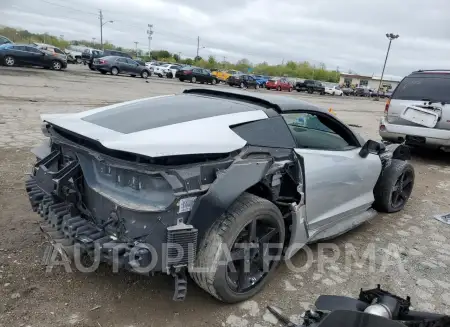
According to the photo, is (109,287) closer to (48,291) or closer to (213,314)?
(48,291)

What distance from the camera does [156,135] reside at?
2658mm

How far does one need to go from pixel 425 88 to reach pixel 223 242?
21.5 ft

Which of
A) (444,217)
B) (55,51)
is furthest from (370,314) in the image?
(55,51)

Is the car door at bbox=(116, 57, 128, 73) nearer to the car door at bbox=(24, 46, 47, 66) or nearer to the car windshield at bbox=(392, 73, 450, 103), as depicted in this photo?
the car door at bbox=(24, 46, 47, 66)

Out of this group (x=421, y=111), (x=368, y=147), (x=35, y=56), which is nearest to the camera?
(x=368, y=147)

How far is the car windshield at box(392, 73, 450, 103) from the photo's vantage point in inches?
288

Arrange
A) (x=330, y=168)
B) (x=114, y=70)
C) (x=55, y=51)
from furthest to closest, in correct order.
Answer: (x=55, y=51) → (x=114, y=70) → (x=330, y=168)

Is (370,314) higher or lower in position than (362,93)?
higher

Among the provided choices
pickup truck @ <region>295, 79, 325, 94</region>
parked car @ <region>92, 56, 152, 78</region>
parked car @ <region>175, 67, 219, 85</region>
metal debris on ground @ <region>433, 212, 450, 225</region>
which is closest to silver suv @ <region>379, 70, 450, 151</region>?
metal debris on ground @ <region>433, 212, 450, 225</region>

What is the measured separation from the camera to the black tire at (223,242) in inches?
103

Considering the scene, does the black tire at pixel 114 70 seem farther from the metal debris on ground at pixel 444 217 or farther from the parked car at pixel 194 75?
the metal debris on ground at pixel 444 217

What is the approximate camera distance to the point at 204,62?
95750mm

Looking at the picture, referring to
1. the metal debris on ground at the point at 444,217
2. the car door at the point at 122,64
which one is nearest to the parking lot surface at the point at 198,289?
the metal debris on ground at the point at 444,217

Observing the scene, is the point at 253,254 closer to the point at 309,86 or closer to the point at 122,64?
the point at 122,64
